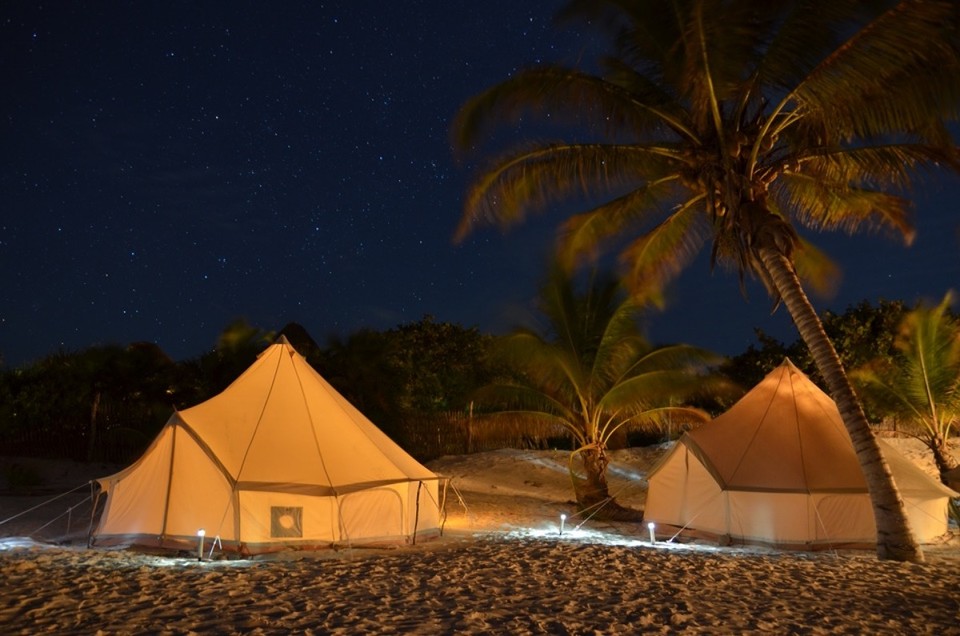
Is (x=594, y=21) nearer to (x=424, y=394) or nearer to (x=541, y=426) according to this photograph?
(x=541, y=426)

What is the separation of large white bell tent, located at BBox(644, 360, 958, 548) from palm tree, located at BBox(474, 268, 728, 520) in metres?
1.75

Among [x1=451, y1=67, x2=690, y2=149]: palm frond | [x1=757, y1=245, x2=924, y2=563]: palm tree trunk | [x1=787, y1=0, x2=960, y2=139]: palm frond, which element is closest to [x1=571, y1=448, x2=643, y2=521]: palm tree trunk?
[x1=757, y1=245, x2=924, y2=563]: palm tree trunk

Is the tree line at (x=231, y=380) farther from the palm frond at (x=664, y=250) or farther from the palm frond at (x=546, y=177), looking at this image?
the palm frond at (x=546, y=177)

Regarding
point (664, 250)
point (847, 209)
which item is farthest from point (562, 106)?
point (847, 209)

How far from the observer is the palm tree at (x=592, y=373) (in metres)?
14.4

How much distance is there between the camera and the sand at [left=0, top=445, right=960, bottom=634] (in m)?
5.84

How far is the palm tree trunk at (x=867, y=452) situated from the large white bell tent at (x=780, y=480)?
1299mm

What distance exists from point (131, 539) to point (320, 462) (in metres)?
2.50

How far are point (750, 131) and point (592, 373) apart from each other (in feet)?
18.2

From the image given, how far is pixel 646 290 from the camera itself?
13.7 m

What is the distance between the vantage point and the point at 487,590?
23.7 ft

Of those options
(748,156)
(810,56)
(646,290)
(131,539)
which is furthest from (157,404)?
(810,56)

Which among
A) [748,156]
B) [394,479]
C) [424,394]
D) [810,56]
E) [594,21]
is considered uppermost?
[594,21]

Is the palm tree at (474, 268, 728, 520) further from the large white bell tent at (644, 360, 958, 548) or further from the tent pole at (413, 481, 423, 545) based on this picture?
the tent pole at (413, 481, 423, 545)
